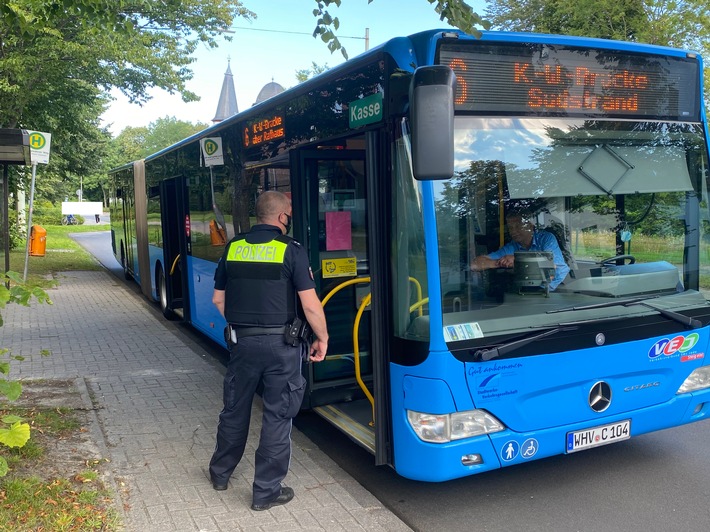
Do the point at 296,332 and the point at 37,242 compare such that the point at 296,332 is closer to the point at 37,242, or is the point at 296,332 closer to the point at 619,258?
the point at 619,258

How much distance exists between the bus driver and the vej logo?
755 mm

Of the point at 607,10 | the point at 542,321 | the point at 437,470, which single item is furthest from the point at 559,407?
the point at 607,10

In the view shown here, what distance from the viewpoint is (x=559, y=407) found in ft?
12.7

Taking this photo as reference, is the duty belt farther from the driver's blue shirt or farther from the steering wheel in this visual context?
the steering wheel

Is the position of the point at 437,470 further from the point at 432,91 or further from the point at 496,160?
the point at 432,91

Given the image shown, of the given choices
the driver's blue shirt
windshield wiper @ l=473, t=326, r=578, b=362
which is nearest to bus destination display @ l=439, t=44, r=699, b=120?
the driver's blue shirt

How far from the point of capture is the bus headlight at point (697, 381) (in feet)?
14.3

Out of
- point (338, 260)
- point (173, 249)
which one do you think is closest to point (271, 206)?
point (338, 260)

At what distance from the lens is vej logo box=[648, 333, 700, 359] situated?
Result: 414 cm

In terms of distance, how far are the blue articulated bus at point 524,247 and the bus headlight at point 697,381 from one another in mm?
11

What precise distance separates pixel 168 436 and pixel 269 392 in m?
1.75

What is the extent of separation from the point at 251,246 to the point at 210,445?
6.38ft

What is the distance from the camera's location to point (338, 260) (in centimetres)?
541

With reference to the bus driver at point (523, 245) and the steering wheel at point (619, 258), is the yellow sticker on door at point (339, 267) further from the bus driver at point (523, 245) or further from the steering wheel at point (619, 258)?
the steering wheel at point (619, 258)
